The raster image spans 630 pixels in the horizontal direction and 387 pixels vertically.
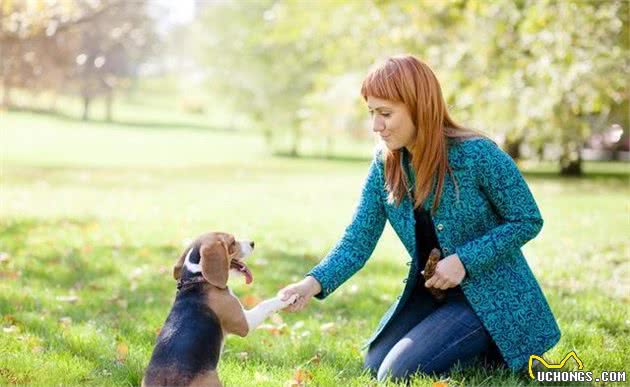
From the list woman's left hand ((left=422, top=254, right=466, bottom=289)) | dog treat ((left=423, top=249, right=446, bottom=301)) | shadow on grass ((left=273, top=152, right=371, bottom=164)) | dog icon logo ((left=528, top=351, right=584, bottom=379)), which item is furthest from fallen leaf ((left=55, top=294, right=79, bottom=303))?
shadow on grass ((left=273, top=152, right=371, bottom=164))

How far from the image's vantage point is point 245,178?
75.0ft

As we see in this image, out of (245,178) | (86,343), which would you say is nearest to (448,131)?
(86,343)

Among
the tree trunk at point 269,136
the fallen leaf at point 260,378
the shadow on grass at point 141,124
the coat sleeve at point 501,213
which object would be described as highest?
the coat sleeve at point 501,213

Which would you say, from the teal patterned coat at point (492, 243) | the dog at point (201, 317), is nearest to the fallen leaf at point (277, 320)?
the teal patterned coat at point (492, 243)

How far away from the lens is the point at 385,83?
443 centimetres

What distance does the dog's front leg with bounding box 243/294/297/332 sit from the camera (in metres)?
4.07

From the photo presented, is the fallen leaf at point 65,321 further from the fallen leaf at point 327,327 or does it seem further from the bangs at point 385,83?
the bangs at point 385,83

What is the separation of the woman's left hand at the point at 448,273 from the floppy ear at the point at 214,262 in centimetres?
121

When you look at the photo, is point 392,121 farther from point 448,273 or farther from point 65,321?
point 65,321

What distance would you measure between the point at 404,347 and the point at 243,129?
55744mm

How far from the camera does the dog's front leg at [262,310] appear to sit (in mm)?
4070

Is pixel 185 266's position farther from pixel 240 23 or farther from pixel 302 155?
pixel 302 155

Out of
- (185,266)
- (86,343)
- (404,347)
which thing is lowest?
(86,343)

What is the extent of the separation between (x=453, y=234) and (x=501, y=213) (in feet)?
0.97
